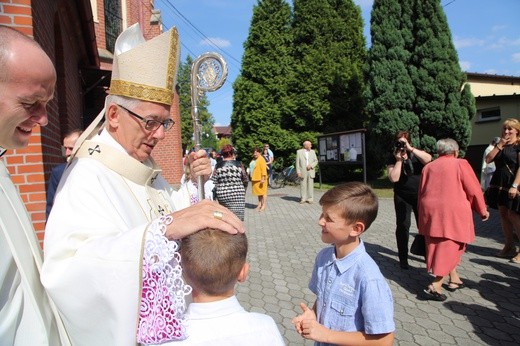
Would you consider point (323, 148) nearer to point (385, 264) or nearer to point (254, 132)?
point (254, 132)

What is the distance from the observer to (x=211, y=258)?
137cm

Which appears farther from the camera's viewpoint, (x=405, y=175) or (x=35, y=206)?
(x=405, y=175)

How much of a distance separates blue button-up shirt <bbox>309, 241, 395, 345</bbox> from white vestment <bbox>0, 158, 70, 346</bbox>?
1.32 meters

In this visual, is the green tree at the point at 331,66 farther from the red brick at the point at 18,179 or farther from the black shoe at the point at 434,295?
the red brick at the point at 18,179

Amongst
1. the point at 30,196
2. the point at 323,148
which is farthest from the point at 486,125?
the point at 30,196

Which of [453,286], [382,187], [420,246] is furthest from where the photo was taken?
[382,187]

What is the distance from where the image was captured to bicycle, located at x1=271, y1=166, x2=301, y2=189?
19.3 meters

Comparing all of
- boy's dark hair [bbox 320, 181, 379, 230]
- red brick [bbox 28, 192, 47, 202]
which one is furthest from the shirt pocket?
red brick [bbox 28, 192, 47, 202]

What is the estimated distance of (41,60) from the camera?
1302 mm

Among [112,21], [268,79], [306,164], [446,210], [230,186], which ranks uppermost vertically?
[112,21]

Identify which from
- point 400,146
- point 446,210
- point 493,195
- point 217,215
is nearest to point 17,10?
point 217,215

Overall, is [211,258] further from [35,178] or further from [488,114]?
[488,114]

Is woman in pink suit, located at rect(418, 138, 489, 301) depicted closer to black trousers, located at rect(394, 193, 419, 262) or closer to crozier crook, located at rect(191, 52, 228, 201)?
black trousers, located at rect(394, 193, 419, 262)

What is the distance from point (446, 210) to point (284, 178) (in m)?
15.1
